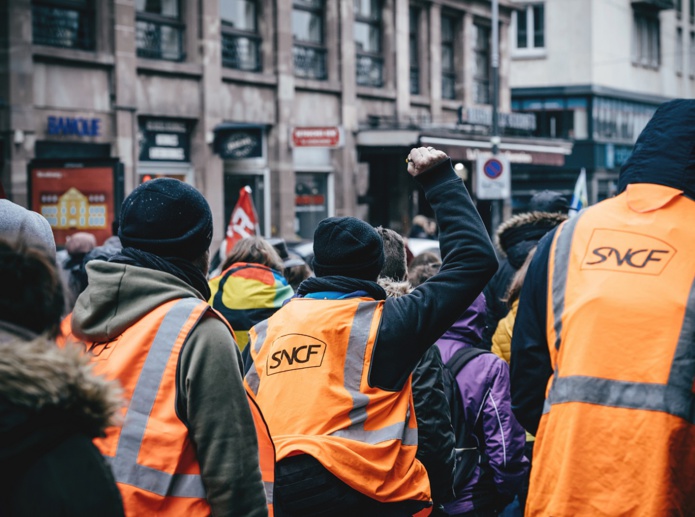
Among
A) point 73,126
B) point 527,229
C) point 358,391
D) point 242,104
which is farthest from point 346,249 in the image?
point 242,104

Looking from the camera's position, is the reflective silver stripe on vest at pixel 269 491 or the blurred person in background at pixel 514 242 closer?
the reflective silver stripe on vest at pixel 269 491

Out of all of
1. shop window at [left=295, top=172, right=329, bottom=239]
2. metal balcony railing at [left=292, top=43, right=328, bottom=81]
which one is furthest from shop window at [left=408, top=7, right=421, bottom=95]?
shop window at [left=295, top=172, right=329, bottom=239]

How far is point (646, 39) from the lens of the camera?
4959 centimetres

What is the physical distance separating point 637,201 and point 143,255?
1487 millimetres

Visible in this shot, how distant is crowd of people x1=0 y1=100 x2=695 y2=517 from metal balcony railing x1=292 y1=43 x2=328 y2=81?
20.3 m

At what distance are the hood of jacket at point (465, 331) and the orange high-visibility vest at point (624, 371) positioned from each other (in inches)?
68.5

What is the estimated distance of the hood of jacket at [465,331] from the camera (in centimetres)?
472

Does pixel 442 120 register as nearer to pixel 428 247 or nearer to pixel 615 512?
pixel 428 247

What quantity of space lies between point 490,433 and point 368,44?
22717mm

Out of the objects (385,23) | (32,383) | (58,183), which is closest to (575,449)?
(32,383)

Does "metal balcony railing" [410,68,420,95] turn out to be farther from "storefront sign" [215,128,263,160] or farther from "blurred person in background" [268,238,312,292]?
"blurred person in background" [268,238,312,292]

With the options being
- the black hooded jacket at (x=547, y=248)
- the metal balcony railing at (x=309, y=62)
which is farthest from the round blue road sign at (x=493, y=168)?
the black hooded jacket at (x=547, y=248)

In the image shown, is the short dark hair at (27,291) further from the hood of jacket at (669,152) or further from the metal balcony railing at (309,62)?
the metal balcony railing at (309,62)

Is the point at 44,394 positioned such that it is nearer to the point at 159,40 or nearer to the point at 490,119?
the point at 159,40
